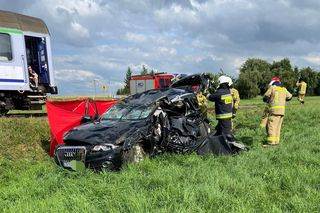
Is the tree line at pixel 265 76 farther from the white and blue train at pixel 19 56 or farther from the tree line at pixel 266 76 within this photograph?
the white and blue train at pixel 19 56

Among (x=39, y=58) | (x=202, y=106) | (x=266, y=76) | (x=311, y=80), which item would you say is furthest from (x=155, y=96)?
(x=311, y=80)

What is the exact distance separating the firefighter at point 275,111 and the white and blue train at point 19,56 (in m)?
8.22

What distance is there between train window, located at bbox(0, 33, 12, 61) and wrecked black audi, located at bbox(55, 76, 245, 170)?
581 centimetres

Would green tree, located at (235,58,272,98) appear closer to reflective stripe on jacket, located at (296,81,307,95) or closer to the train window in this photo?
reflective stripe on jacket, located at (296,81,307,95)

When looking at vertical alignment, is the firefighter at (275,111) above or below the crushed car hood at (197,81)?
below

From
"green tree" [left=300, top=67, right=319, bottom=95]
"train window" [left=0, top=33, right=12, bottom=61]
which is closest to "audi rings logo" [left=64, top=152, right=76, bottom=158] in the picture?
"train window" [left=0, top=33, right=12, bottom=61]

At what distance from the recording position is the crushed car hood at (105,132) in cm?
641

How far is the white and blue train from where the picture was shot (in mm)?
12094

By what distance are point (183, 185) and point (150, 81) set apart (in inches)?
903

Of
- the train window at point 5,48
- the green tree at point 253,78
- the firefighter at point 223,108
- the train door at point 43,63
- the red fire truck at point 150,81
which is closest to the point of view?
the firefighter at point 223,108

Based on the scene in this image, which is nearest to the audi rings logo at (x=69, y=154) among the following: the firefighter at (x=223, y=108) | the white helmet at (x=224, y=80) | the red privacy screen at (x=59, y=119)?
the red privacy screen at (x=59, y=119)

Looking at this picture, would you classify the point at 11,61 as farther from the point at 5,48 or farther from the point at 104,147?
the point at 104,147

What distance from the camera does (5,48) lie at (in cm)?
1209

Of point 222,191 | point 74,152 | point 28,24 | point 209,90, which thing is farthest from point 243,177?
point 28,24
